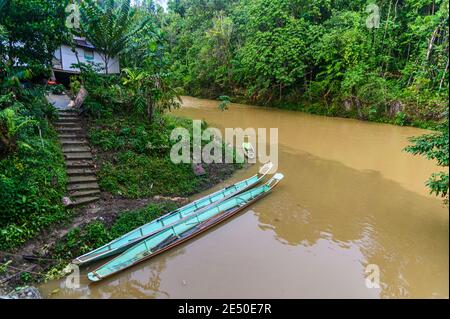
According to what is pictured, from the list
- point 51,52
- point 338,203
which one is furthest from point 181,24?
point 338,203

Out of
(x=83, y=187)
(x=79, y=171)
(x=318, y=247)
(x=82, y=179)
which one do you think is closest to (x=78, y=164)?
(x=79, y=171)

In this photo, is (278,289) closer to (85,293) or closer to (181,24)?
(85,293)

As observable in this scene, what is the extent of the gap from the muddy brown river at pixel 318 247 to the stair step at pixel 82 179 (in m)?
2.59

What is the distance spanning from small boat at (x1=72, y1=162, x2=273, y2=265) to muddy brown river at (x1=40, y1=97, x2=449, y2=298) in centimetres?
35

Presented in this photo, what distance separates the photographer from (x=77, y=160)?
26.6 feet

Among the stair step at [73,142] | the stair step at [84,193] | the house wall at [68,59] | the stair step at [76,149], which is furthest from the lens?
the house wall at [68,59]

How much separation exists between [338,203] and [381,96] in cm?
1161

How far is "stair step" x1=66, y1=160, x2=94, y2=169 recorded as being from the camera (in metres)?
7.80

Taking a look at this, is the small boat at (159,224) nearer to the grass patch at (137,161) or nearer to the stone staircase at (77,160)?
the grass patch at (137,161)

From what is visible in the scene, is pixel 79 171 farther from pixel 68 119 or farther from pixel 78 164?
pixel 68 119

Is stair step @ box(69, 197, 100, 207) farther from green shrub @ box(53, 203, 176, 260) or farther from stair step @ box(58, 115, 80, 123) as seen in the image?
stair step @ box(58, 115, 80, 123)

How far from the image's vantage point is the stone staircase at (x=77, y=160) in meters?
7.22

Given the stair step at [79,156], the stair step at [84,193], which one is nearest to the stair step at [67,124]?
the stair step at [79,156]

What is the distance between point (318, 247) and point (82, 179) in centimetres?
539
